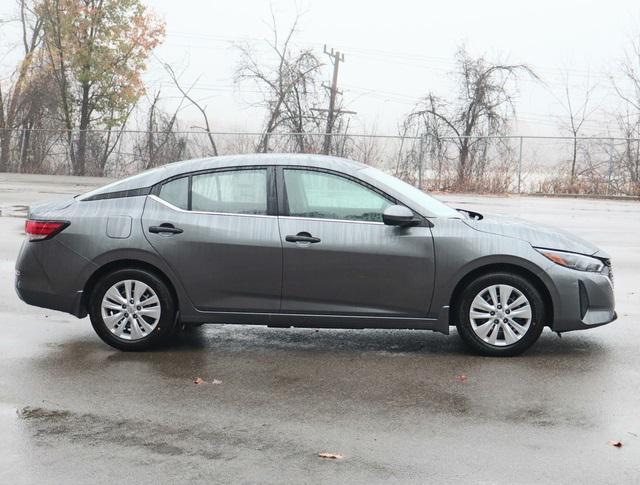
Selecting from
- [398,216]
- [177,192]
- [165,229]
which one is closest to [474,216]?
[398,216]

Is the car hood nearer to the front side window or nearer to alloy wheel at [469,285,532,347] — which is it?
alloy wheel at [469,285,532,347]

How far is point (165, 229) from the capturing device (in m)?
6.96

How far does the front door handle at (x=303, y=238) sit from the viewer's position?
269 inches

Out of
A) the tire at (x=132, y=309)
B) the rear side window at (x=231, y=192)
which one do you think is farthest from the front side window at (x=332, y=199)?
the tire at (x=132, y=309)

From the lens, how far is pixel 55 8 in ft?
128

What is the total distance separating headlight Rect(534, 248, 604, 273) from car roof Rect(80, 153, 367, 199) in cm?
162

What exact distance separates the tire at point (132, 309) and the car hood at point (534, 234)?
247 cm

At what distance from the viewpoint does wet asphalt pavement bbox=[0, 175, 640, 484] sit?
4504 mm

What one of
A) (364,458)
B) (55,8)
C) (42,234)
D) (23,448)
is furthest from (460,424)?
(55,8)

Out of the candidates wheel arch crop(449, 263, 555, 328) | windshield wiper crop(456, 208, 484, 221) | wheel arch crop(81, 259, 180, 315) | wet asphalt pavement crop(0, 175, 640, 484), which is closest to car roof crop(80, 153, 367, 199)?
wheel arch crop(81, 259, 180, 315)

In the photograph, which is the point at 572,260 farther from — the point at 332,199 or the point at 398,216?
the point at 332,199

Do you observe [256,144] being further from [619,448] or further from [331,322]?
[619,448]

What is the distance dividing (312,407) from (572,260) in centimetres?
254

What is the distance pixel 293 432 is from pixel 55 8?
37529 mm
